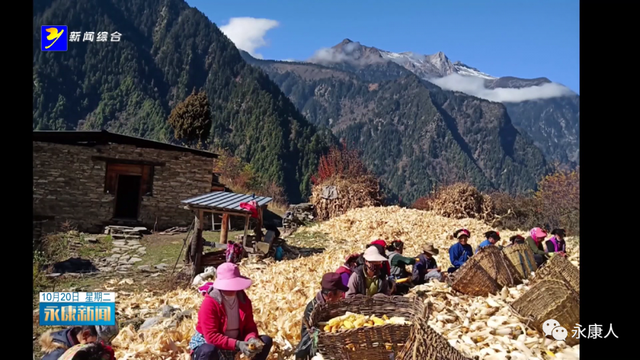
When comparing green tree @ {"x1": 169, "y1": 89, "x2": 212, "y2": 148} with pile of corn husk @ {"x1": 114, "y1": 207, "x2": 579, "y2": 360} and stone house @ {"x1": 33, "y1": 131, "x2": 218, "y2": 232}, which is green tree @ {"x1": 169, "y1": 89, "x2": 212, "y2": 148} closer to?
stone house @ {"x1": 33, "y1": 131, "x2": 218, "y2": 232}

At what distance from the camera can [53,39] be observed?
5383mm

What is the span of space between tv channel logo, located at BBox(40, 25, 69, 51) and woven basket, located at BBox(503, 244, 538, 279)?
5.90 m

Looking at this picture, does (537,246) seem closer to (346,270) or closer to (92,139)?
(346,270)

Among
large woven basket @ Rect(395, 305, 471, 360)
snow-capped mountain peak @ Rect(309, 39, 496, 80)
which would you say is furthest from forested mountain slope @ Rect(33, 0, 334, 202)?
snow-capped mountain peak @ Rect(309, 39, 496, 80)

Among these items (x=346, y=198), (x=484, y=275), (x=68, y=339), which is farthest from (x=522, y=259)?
(x=346, y=198)

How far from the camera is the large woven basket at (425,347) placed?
3.23 meters

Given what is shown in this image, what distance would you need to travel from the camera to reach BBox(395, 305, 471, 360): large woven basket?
3.23 metres

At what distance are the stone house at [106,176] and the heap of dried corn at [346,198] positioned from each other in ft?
14.9

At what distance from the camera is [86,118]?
161ft

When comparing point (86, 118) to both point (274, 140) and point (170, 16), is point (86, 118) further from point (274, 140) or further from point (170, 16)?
point (170, 16)

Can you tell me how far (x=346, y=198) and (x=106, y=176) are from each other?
842cm

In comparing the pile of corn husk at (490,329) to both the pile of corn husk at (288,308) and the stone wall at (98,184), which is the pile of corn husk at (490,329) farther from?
the stone wall at (98,184)

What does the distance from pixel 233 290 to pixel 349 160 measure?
Answer: 18.7 m
